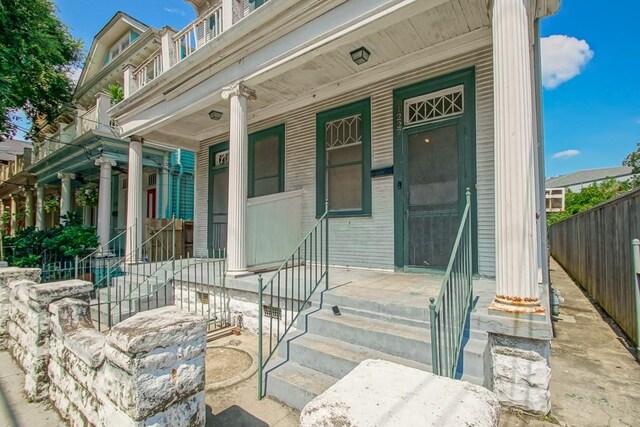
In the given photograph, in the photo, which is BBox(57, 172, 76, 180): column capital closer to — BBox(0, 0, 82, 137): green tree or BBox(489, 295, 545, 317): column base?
BBox(0, 0, 82, 137): green tree

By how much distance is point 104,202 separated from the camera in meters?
9.61

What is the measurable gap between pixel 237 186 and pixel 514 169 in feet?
12.2

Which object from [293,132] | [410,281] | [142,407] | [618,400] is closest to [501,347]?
[618,400]

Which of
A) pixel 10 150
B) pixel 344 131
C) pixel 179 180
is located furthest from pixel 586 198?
pixel 10 150

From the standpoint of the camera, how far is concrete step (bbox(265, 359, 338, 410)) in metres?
2.64

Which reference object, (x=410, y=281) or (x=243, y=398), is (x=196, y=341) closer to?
(x=243, y=398)

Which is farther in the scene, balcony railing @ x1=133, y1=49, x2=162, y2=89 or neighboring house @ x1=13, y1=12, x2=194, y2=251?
neighboring house @ x1=13, y1=12, x2=194, y2=251

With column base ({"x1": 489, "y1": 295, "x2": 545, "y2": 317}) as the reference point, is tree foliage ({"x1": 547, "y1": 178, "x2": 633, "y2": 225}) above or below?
above

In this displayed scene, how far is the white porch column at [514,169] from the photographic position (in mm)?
2643

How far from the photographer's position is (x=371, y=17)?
3.78m

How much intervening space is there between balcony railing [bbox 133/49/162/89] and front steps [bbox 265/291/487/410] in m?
6.66

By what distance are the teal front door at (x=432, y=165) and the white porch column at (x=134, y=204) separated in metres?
5.94

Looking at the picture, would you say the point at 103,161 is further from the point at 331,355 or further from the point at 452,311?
the point at 452,311

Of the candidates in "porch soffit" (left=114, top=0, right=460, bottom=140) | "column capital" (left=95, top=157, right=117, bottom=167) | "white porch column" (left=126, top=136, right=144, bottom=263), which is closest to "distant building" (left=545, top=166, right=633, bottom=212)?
"porch soffit" (left=114, top=0, right=460, bottom=140)
